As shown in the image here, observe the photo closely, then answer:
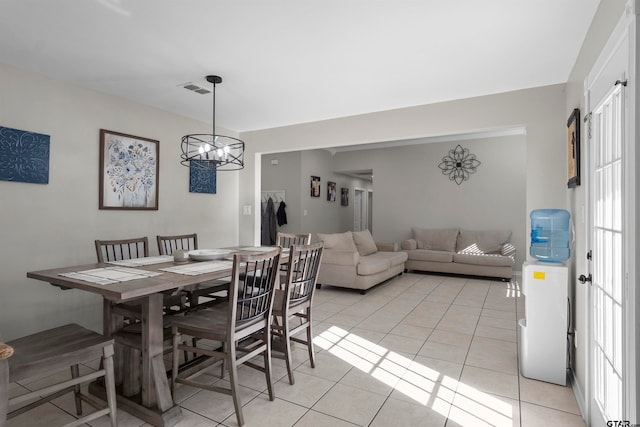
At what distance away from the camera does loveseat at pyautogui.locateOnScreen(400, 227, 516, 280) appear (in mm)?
5828

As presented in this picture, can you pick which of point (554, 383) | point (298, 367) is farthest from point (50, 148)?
point (554, 383)

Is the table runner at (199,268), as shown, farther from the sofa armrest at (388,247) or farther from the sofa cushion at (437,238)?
the sofa cushion at (437,238)

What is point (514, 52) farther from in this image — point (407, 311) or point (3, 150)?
point (3, 150)

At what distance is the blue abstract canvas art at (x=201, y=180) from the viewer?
14.2 ft

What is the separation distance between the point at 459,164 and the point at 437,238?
5.28ft

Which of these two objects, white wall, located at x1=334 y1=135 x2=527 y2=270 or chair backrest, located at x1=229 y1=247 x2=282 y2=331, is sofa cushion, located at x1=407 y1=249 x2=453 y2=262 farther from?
chair backrest, located at x1=229 y1=247 x2=282 y2=331

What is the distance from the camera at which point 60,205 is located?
121 inches

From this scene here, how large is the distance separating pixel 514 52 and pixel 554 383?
7.98ft

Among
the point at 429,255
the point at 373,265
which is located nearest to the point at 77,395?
the point at 373,265

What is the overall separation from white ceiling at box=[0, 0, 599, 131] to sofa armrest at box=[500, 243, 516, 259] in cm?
A: 373

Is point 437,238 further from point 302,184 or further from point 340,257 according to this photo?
point 302,184

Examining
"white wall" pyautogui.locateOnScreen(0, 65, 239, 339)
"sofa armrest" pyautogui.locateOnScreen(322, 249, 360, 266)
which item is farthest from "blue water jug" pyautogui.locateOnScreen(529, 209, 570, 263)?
"white wall" pyautogui.locateOnScreen(0, 65, 239, 339)

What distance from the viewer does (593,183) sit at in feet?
6.25

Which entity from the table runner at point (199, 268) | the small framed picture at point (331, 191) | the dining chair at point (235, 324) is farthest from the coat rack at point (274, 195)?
the dining chair at point (235, 324)
